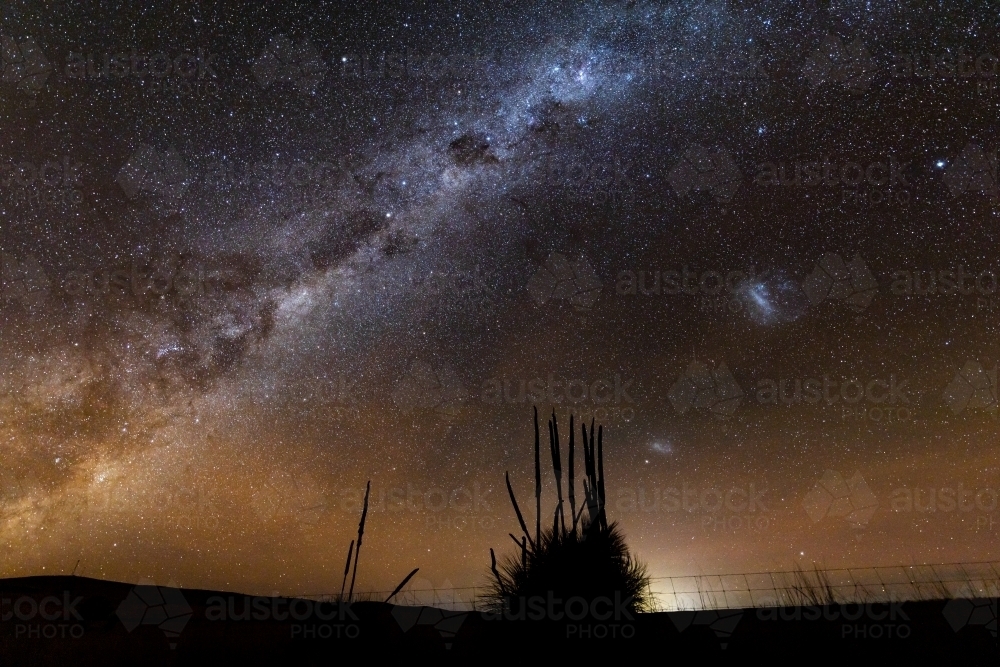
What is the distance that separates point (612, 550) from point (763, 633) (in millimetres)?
2001

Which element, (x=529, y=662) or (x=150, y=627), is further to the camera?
(x=150, y=627)

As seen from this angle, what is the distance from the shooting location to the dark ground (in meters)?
7.46

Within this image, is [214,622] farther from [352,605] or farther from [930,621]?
[930,621]

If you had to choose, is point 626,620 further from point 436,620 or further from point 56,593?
point 56,593

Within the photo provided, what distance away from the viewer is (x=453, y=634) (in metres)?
8.15

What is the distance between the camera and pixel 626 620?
782cm

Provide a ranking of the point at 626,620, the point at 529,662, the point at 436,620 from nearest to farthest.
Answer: the point at 529,662 → the point at 626,620 → the point at 436,620

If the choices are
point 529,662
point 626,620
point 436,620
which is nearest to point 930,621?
point 626,620

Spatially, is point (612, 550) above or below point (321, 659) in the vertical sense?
above

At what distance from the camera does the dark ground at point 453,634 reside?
7457 mm

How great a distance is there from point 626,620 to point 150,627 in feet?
18.5

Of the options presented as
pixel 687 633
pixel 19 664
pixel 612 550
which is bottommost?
pixel 19 664

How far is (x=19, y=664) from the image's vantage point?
736cm

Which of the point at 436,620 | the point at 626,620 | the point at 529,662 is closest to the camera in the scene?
the point at 529,662
